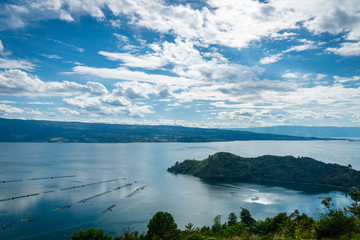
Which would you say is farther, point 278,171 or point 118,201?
point 278,171

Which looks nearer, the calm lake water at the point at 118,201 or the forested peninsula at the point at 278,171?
the calm lake water at the point at 118,201

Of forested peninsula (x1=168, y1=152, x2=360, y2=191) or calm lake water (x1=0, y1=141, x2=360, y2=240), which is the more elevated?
forested peninsula (x1=168, y1=152, x2=360, y2=191)

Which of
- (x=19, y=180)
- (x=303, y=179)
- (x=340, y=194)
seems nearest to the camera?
(x=340, y=194)

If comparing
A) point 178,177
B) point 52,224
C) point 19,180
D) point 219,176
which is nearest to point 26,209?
point 52,224

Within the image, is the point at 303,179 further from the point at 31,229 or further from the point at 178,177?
the point at 31,229

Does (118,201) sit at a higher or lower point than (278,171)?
lower

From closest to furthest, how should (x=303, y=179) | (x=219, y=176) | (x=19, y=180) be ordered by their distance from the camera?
(x=19, y=180) < (x=303, y=179) < (x=219, y=176)

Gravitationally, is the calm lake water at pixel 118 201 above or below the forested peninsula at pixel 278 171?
below

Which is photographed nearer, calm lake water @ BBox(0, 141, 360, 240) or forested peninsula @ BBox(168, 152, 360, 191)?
calm lake water @ BBox(0, 141, 360, 240)
